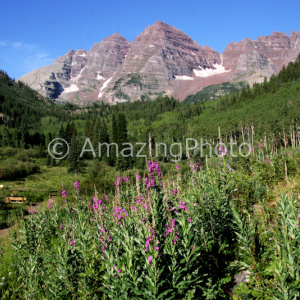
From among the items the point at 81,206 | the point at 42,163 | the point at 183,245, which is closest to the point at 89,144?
the point at 42,163

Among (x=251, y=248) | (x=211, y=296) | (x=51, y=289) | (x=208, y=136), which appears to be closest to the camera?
(x=211, y=296)

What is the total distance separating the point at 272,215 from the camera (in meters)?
5.92

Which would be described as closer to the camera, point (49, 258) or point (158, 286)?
point (158, 286)

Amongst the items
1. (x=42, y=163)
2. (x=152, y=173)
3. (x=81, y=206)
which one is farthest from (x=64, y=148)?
(x=152, y=173)

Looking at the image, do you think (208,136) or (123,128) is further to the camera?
(208,136)

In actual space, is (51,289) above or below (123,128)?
below

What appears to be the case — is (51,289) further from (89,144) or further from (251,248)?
(89,144)

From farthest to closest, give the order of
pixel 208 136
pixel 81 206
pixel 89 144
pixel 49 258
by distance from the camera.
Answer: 1. pixel 208 136
2. pixel 89 144
3. pixel 81 206
4. pixel 49 258

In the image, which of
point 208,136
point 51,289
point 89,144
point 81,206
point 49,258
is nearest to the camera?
point 51,289

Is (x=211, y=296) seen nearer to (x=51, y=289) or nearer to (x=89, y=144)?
(x=51, y=289)

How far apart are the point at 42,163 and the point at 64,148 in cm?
797

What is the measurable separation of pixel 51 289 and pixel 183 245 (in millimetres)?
2643

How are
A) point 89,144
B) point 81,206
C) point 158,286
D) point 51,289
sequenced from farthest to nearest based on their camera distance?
1. point 89,144
2. point 81,206
3. point 51,289
4. point 158,286

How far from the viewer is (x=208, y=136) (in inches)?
3676
